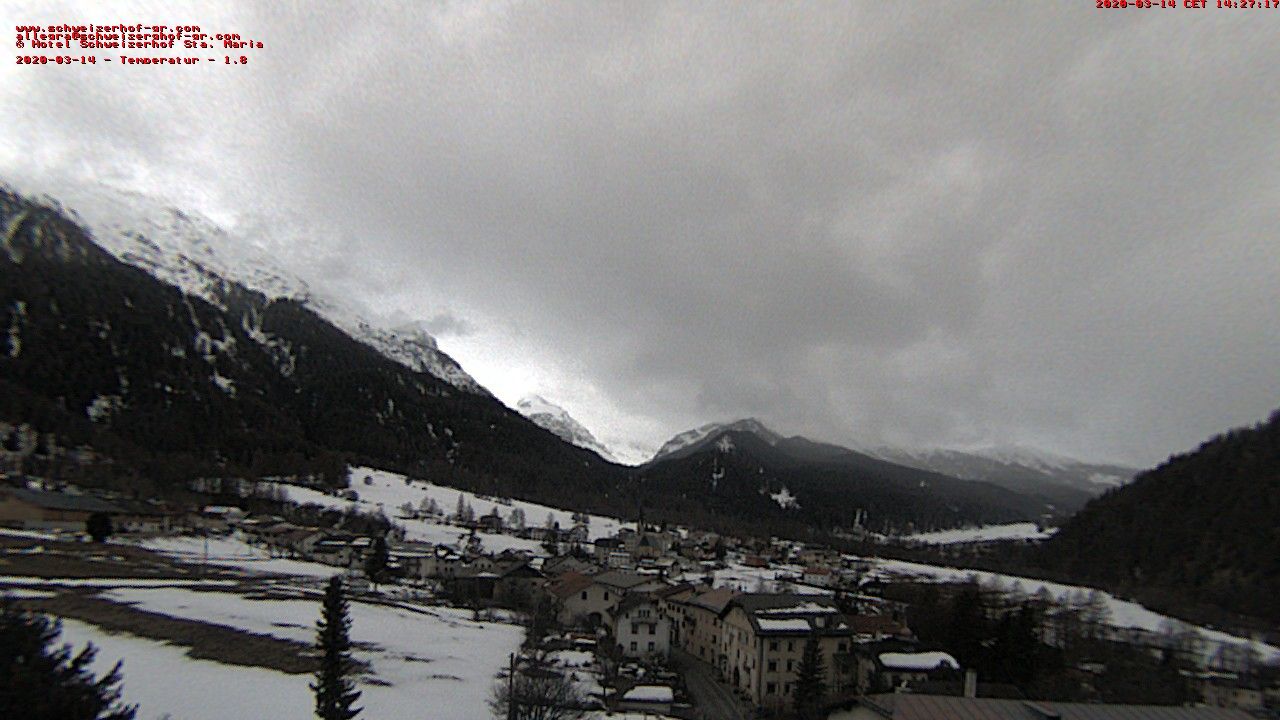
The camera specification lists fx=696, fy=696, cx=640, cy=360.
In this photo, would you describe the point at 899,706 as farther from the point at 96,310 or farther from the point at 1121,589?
the point at 96,310

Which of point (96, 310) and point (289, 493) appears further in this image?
point (96, 310)

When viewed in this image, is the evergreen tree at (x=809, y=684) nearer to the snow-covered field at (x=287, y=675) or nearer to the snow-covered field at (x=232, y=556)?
the snow-covered field at (x=287, y=675)

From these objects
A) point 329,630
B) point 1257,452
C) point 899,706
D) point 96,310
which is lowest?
point 899,706

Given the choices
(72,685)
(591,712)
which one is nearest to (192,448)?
(591,712)

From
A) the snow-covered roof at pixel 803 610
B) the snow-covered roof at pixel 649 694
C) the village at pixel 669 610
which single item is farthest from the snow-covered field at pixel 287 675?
the snow-covered roof at pixel 803 610

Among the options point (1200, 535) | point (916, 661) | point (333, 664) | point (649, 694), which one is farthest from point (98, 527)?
point (1200, 535)
